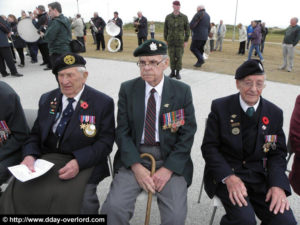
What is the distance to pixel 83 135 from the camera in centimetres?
202

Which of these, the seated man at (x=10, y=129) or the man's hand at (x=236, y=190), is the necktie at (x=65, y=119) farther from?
the man's hand at (x=236, y=190)

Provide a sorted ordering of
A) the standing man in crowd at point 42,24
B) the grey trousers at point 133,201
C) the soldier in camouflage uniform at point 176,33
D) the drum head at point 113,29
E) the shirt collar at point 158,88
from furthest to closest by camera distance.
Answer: the drum head at point 113,29 < the standing man in crowd at point 42,24 < the soldier in camouflage uniform at point 176,33 < the shirt collar at point 158,88 < the grey trousers at point 133,201

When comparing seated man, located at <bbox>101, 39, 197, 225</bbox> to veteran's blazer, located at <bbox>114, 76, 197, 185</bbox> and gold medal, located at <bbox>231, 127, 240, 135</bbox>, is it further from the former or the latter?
gold medal, located at <bbox>231, 127, 240, 135</bbox>

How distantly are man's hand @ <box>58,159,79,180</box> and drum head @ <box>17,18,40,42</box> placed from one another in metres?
7.45

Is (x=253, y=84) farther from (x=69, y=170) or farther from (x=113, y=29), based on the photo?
(x=113, y=29)

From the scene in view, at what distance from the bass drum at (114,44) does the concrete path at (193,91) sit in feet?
9.13

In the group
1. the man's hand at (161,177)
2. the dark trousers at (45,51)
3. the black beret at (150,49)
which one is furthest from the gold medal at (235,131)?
the dark trousers at (45,51)

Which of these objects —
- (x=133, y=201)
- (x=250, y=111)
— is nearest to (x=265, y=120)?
(x=250, y=111)

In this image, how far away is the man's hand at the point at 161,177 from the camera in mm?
1836

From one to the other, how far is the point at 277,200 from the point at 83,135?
1.59 meters

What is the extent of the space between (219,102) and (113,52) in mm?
10878

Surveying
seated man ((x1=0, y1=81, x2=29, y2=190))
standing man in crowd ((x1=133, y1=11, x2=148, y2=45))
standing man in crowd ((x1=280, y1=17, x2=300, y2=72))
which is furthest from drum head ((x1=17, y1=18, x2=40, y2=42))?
standing man in crowd ((x1=280, y1=17, x2=300, y2=72))

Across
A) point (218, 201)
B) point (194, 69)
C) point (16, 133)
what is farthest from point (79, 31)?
point (218, 201)

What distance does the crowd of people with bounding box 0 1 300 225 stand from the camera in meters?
1.71
